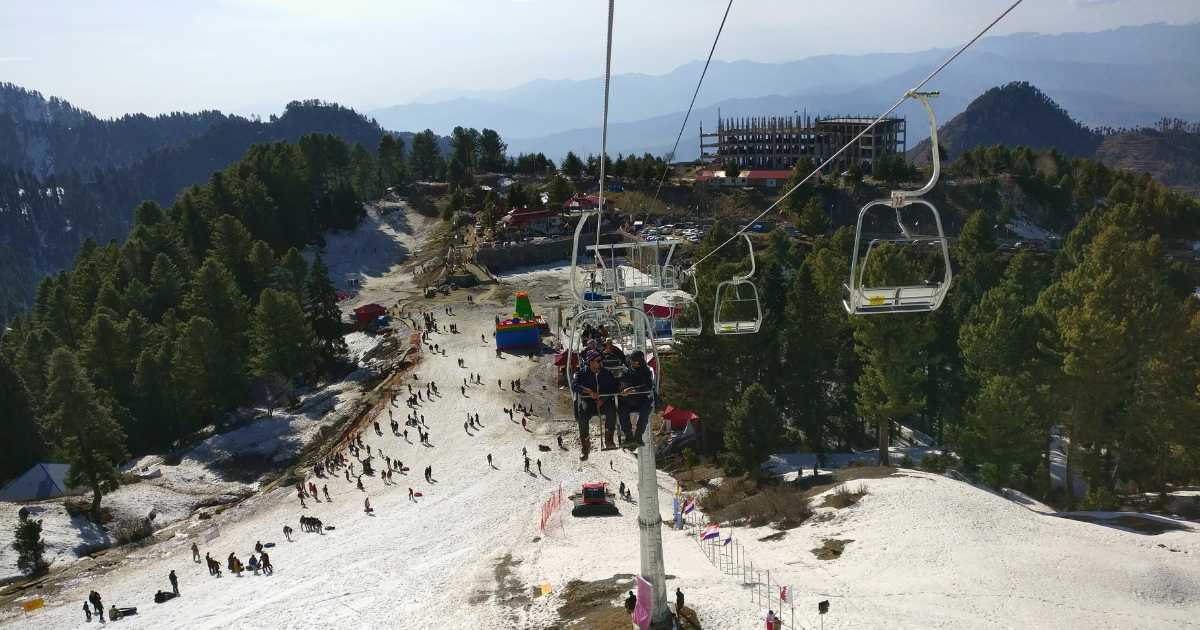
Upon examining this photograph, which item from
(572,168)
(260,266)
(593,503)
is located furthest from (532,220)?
(593,503)

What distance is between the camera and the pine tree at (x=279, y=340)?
195ft

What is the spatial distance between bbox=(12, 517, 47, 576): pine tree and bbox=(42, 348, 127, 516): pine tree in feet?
16.8

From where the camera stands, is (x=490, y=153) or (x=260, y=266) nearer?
(x=260, y=266)

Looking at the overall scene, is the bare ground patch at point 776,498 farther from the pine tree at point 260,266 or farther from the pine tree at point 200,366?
the pine tree at point 260,266

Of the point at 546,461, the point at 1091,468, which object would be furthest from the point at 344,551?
the point at 1091,468

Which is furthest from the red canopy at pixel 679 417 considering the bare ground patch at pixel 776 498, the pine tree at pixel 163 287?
the pine tree at pixel 163 287

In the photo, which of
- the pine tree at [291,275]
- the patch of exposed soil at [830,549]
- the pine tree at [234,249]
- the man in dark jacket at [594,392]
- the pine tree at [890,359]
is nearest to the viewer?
the man in dark jacket at [594,392]

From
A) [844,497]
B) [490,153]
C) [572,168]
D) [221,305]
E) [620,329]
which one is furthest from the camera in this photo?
[490,153]

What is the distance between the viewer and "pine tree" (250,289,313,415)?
5931 cm

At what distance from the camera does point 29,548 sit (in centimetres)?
3669

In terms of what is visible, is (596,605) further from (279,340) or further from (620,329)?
(279,340)

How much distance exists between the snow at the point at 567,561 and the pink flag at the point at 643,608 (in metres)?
2.75

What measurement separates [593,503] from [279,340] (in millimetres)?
35131

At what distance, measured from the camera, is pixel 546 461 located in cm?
4291
